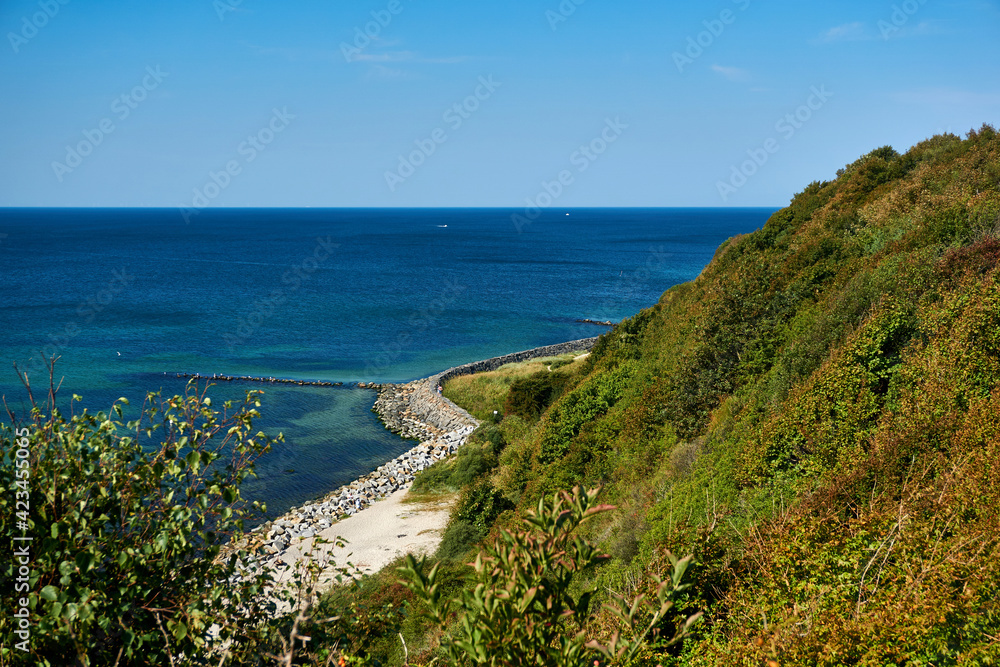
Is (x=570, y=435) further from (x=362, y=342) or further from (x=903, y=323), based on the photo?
(x=362, y=342)

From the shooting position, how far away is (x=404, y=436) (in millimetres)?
39281

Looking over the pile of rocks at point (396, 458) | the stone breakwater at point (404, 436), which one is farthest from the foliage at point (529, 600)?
the stone breakwater at point (404, 436)

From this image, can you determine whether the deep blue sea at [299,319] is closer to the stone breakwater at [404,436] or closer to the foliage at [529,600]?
the stone breakwater at [404,436]

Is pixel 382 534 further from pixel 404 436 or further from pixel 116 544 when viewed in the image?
pixel 116 544

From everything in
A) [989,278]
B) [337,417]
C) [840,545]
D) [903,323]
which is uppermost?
[989,278]

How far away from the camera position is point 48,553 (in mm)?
5066

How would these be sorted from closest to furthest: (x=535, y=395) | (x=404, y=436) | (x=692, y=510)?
(x=692, y=510), (x=535, y=395), (x=404, y=436)

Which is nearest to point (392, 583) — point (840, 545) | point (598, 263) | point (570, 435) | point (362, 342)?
point (570, 435)

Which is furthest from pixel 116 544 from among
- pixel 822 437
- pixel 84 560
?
pixel 822 437

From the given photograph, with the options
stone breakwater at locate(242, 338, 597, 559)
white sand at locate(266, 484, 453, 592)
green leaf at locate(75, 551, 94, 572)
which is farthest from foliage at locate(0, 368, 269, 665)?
white sand at locate(266, 484, 453, 592)

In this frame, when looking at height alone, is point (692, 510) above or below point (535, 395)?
above

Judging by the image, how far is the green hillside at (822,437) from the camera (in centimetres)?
653

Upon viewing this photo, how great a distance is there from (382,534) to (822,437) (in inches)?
654

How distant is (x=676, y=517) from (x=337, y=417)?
34.3 metres
